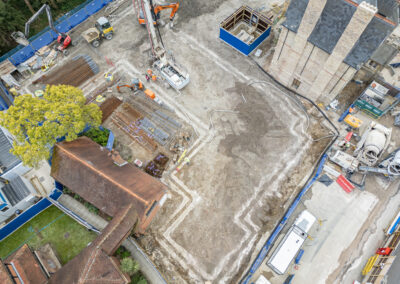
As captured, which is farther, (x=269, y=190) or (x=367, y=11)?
(x=269, y=190)

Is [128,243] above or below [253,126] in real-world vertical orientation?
below

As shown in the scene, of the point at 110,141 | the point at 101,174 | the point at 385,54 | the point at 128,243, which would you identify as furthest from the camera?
the point at 385,54

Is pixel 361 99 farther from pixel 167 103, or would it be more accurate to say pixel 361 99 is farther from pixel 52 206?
pixel 52 206

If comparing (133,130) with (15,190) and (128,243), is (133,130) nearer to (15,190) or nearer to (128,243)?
(128,243)

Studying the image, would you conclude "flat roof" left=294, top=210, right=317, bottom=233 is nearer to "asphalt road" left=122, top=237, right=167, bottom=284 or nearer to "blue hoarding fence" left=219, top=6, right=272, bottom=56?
"asphalt road" left=122, top=237, right=167, bottom=284

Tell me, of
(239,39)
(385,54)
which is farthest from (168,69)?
(385,54)

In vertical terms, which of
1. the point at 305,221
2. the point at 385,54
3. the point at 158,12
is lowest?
the point at 305,221

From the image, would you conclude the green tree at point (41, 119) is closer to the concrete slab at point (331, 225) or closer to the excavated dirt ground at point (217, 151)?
the excavated dirt ground at point (217, 151)

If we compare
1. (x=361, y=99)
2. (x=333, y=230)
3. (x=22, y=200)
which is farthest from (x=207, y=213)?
(x=361, y=99)
